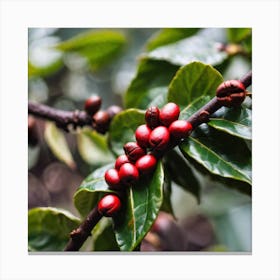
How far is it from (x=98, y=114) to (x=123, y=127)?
0.10 metres

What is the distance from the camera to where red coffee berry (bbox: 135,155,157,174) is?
1020 millimetres

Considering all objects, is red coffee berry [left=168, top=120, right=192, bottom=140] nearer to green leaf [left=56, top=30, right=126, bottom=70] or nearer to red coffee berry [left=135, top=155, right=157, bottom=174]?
red coffee berry [left=135, top=155, right=157, bottom=174]

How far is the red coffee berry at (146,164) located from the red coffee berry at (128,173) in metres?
0.01

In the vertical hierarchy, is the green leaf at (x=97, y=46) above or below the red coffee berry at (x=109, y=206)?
above

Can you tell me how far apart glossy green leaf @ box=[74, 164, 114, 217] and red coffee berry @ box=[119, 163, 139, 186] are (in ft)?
0.16

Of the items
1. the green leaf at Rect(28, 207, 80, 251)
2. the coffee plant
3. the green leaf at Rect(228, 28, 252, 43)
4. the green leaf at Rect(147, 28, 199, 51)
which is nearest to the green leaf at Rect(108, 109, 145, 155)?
the coffee plant

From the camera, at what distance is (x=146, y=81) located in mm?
1315

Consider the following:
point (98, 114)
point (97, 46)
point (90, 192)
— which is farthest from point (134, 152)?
point (97, 46)

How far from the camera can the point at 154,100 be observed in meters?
1.20

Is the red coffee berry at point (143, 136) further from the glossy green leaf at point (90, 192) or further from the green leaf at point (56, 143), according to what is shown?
the green leaf at point (56, 143)

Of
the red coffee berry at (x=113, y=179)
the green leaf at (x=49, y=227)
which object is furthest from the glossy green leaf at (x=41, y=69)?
the red coffee berry at (x=113, y=179)

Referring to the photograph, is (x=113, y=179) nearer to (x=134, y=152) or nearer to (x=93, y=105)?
(x=134, y=152)

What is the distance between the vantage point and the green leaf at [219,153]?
3.35 feet
